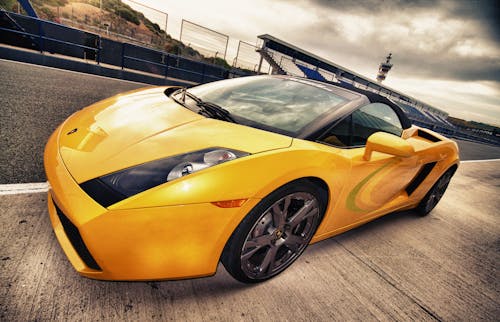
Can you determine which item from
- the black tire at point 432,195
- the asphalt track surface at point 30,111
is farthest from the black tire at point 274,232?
the black tire at point 432,195

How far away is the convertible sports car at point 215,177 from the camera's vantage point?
1218 millimetres

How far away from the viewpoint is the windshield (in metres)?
1.94

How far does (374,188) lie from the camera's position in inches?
86.1

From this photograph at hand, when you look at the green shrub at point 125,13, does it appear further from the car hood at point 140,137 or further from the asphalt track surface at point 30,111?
the car hood at point 140,137

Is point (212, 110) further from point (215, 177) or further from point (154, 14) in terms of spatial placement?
point (154, 14)

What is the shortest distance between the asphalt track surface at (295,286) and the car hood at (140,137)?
0.59 meters

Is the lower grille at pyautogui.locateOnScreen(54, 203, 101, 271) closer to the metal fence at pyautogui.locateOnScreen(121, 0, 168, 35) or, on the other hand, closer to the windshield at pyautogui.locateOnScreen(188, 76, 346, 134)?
the windshield at pyautogui.locateOnScreen(188, 76, 346, 134)

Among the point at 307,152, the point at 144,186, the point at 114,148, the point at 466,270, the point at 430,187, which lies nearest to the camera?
the point at 144,186

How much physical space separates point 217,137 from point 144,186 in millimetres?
505

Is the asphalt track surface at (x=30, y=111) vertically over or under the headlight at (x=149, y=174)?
under

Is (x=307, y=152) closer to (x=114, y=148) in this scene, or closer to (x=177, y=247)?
(x=177, y=247)

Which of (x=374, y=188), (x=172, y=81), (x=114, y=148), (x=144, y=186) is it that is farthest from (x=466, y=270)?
(x=172, y=81)

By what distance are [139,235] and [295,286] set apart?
42.9 inches

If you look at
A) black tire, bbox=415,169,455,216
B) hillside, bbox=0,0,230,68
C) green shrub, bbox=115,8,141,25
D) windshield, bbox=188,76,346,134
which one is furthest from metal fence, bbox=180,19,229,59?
black tire, bbox=415,169,455,216
